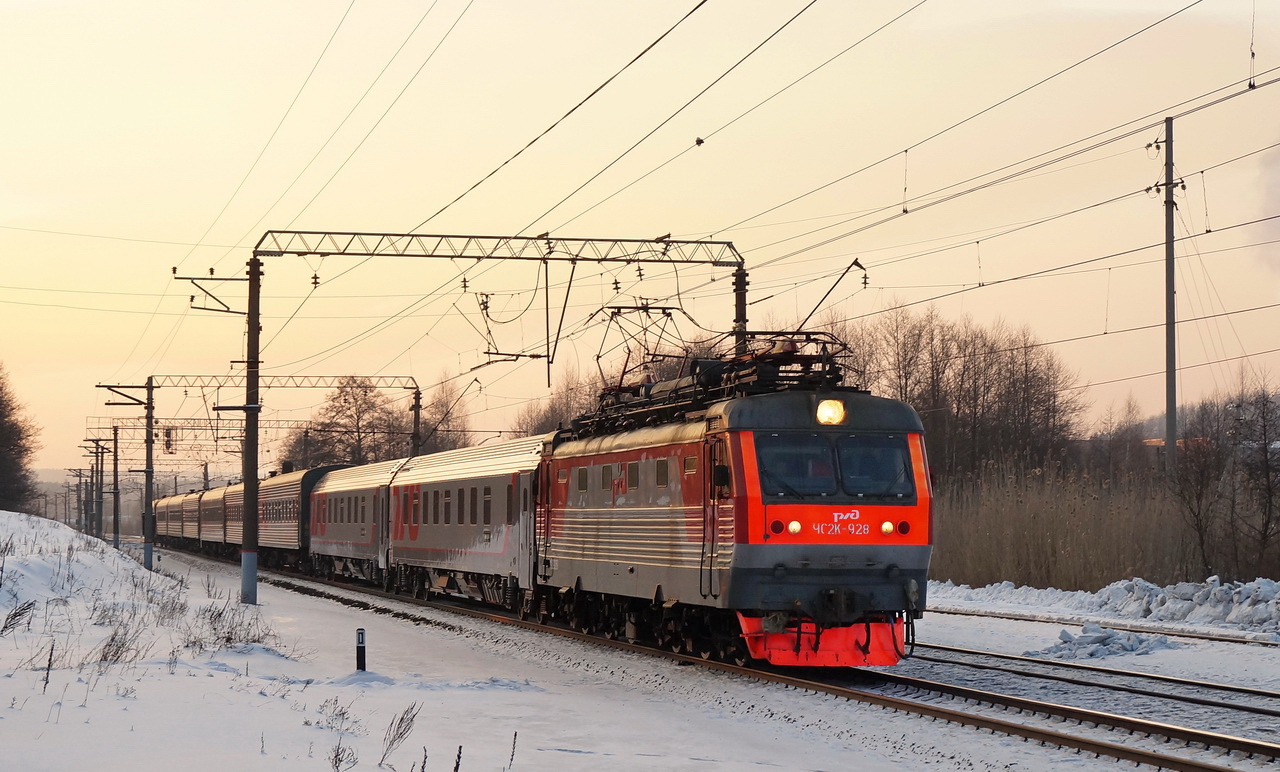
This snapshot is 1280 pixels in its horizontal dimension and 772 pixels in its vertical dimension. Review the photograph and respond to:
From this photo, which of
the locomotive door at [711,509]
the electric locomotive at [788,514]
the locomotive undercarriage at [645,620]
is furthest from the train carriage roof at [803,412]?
the locomotive undercarriage at [645,620]

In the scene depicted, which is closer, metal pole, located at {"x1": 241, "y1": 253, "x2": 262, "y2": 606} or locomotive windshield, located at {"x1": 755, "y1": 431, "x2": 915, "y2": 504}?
locomotive windshield, located at {"x1": 755, "y1": 431, "x2": 915, "y2": 504}

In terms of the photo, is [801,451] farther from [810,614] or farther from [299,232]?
[299,232]

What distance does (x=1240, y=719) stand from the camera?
1302 cm

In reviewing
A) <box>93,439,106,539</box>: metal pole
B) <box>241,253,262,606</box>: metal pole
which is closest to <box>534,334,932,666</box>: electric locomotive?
<box>241,253,262,606</box>: metal pole

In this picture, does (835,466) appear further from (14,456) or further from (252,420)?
(14,456)

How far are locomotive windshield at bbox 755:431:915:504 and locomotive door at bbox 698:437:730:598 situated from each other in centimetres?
49

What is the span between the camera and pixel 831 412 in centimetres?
1631

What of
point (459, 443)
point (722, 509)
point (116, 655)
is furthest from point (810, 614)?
point (459, 443)

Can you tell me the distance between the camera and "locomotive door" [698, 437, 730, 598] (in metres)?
16.0

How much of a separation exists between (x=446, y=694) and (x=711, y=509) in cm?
384

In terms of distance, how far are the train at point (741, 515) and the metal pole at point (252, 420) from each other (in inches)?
304

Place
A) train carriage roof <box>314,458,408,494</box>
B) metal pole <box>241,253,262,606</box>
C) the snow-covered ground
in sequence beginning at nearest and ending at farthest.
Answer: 1. the snow-covered ground
2. metal pole <box>241,253,262,606</box>
3. train carriage roof <box>314,458,408,494</box>

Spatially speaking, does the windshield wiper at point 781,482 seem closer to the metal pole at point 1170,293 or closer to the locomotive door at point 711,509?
the locomotive door at point 711,509

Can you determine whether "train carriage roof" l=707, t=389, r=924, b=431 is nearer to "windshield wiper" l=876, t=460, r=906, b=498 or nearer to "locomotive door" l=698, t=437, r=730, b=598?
"locomotive door" l=698, t=437, r=730, b=598
